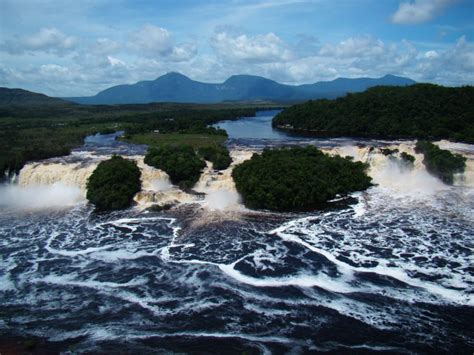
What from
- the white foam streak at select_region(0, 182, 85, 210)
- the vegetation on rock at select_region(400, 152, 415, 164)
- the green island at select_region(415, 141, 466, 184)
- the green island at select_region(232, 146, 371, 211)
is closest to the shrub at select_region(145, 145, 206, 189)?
the green island at select_region(232, 146, 371, 211)

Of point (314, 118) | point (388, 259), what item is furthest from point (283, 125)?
point (388, 259)

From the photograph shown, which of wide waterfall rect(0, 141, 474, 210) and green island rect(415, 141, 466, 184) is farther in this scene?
green island rect(415, 141, 466, 184)

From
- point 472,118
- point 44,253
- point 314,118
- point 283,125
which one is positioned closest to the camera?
point 44,253

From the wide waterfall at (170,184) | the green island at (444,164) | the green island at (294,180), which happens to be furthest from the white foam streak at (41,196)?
the green island at (444,164)

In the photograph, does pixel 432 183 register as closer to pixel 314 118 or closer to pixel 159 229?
pixel 159 229

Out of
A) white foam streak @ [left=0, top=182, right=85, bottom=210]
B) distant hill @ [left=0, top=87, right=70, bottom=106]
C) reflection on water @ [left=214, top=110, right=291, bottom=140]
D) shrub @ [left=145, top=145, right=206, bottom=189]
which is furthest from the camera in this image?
distant hill @ [left=0, top=87, right=70, bottom=106]

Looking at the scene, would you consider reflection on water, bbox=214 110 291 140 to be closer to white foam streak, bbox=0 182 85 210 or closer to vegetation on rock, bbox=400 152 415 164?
vegetation on rock, bbox=400 152 415 164

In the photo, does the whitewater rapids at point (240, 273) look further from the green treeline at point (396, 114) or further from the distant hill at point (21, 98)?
the distant hill at point (21, 98)
